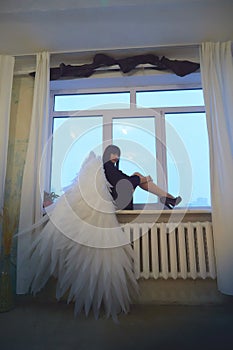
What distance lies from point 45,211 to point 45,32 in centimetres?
132

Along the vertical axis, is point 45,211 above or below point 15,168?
below

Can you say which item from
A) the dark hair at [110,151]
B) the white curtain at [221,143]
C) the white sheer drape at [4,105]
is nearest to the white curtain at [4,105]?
the white sheer drape at [4,105]

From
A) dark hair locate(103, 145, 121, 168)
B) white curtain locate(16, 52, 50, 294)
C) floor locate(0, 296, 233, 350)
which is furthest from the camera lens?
dark hair locate(103, 145, 121, 168)

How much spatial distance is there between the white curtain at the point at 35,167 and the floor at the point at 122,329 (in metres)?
0.27

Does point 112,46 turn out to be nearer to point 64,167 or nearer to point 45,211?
point 64,167

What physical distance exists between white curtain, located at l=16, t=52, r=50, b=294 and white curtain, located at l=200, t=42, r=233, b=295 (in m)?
1.21

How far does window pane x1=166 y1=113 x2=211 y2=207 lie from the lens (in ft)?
6.26

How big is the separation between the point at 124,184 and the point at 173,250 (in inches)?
22.3

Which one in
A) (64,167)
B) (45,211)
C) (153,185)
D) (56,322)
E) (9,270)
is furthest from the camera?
(64,167)

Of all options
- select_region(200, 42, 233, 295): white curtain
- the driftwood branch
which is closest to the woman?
select_region(200, 42, 233, 295): white curtain

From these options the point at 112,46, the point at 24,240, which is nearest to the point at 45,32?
the point at 112,46

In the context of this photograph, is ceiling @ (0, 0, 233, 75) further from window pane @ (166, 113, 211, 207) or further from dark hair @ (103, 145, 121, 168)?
dark hair @ (103, 145, 121, 168)

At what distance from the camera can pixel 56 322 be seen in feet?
4.24

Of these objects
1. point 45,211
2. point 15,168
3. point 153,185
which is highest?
point 15,168
